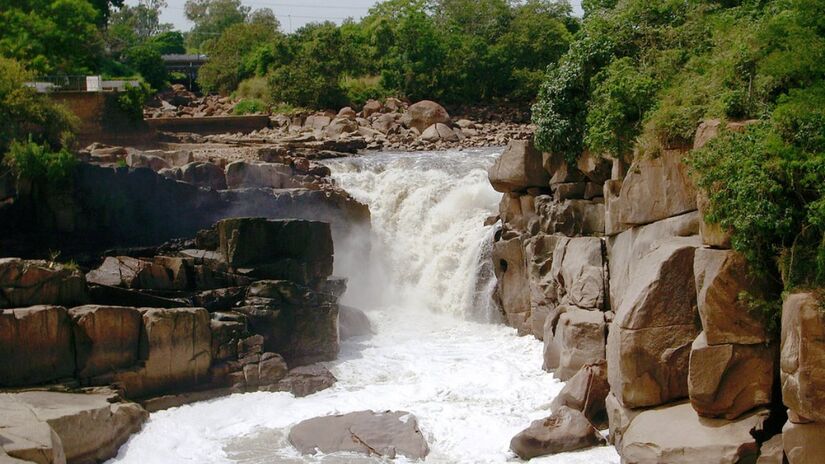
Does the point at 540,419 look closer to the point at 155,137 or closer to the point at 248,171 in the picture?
the point at 248,171

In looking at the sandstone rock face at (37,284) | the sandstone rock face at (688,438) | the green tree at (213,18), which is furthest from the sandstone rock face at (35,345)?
the green tree at (213,18)

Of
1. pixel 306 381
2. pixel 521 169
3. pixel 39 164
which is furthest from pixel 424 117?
pixel 306 381

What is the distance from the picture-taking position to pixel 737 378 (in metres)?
13.9

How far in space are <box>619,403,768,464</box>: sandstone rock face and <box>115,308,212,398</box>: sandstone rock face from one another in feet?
29.8

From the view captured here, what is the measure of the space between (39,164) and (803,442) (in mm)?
19464

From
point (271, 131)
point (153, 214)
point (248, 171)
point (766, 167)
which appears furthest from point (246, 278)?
point (271, 131)

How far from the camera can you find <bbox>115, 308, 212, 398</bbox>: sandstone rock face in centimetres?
1959

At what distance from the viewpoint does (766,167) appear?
45.1ft

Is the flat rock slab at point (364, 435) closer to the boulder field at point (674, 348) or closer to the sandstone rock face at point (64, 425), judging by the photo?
the boulder field at point (674, 348)

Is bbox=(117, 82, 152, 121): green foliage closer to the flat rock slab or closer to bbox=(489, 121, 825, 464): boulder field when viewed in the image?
bbox=(489, 121, 825, 464): boulder field

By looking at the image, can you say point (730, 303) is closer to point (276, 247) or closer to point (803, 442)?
point (803, 442)

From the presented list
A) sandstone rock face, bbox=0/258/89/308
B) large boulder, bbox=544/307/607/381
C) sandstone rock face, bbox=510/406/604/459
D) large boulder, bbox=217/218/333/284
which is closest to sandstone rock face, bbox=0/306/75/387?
sandstone rock face, bbox=0/258/89/308

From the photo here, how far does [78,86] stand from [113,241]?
1365 centimetres

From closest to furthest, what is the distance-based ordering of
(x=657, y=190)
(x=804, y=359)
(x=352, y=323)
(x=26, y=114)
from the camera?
1. (x=804, y=359)
2. (x=657, y=190)
3. (x=352, y=323)
4. (x=26, y=114)
